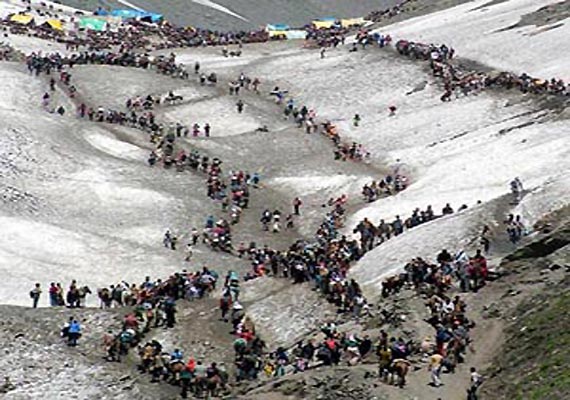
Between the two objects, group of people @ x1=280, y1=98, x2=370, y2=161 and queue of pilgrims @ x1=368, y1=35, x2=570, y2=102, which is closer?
group of people @ x1=280, y1=98, x2=370, y2=161

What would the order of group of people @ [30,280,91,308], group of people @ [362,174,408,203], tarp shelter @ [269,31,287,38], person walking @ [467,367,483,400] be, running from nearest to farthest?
person walking @ [467,367,483,400], group of people @ [30,280,91,308], group of people @ [362,174,408,203], tarp shelter @ [269,31,287,38]

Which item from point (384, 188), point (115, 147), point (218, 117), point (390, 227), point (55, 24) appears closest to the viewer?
point (390, 227)

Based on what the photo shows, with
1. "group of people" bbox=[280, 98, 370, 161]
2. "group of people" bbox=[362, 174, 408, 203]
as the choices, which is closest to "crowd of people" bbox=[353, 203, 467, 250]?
"group of people" bbox=[362, 174, 408, 203]

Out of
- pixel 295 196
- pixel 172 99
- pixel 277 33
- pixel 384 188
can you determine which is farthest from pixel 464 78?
pixel 277 33

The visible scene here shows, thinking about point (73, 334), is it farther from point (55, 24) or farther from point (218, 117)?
point (55, 24)

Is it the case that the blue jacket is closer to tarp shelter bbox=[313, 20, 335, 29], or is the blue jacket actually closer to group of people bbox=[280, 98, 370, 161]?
group of people bbox=[280, 98, 370, 161]

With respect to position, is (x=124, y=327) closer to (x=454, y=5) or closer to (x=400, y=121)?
(x=400, y=121)

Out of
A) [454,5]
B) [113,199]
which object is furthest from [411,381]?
[454,5]
